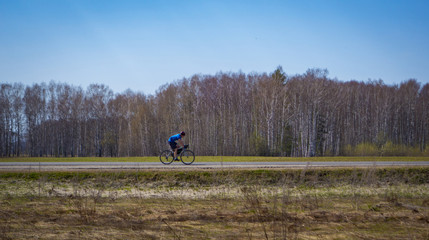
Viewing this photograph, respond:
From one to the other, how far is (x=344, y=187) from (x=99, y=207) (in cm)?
920

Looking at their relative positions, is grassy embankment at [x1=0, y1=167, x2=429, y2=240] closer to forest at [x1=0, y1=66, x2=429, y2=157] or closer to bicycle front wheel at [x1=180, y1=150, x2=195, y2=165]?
bicycle front wheel at [x1=180, y1=150, x2=195, y2=165]

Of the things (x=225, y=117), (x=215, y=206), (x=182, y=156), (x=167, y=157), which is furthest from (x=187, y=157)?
(x=225, y=117)

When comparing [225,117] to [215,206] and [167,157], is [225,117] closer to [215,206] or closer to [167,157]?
[167,157]

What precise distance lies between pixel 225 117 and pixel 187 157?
26316 mm

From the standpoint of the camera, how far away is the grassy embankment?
6.57 meters

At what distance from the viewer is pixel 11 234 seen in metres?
6.18

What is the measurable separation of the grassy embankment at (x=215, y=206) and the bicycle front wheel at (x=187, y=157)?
420 cm

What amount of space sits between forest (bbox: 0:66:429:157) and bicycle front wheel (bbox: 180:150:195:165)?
17.4 m

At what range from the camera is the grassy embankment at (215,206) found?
6574 mm

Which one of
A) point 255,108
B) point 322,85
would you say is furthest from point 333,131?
point 255,108

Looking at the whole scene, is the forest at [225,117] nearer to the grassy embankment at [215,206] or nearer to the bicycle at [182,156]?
the bicycle at [182,156]

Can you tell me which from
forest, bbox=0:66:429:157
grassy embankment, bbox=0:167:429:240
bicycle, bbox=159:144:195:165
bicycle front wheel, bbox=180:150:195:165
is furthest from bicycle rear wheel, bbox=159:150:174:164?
forest, bbox=0:66:429:157

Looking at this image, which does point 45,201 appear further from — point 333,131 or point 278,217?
point 333,131

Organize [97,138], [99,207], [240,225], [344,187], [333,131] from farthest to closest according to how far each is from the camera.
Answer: [97,138]
[333,131]
[344,187]
[99,207]
[240,225]
